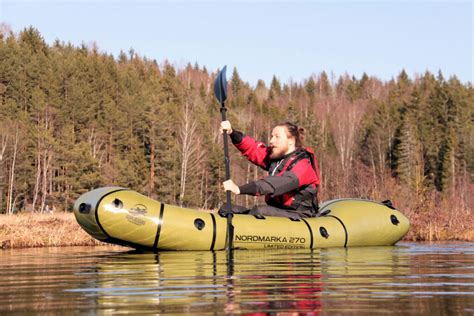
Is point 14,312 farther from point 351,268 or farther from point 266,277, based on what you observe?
point 351,268

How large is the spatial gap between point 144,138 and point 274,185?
174 ft

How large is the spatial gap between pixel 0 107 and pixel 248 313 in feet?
184

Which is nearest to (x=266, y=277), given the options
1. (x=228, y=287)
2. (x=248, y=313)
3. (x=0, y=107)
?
(x=228, y=287)

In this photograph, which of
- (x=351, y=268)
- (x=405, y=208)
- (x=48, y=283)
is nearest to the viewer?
(x=48, y=283)

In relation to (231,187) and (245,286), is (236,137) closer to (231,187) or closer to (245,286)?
(231,187)

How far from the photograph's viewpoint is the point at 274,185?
8703 millimetres

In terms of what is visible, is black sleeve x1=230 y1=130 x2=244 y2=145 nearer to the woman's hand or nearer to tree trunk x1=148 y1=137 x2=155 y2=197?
the woman's hand

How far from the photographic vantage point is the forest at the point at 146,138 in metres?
49.8

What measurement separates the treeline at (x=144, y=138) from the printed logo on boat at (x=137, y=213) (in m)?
20.1

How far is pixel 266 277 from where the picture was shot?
523cm

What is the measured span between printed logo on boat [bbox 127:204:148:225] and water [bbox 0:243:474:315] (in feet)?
4.89

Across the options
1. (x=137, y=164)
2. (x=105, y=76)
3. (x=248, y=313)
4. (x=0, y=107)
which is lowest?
(x=248, y=313)

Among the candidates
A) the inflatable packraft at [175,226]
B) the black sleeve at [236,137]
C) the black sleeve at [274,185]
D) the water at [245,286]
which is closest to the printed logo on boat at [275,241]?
the inflatable packraft at [175,226]

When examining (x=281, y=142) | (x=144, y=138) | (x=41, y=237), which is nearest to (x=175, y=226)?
(x=281, y=142)
